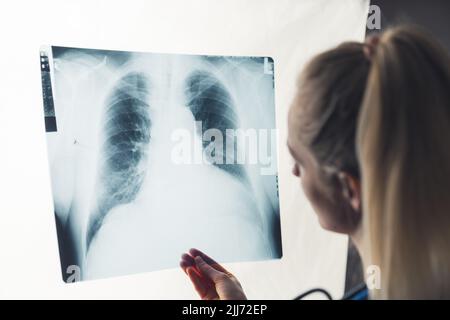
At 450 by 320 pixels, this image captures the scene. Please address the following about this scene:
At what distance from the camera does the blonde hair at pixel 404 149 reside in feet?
2.17

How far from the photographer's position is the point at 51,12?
0.96 metres

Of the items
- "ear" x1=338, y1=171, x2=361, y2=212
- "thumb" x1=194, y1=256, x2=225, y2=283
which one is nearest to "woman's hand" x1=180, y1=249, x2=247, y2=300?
"thumb" x1=194, y1=256, x2=225, y2=283

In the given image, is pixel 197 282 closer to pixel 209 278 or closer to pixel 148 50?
pixel 209 278

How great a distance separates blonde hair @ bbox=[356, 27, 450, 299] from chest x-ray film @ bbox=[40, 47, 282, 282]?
1.63ft

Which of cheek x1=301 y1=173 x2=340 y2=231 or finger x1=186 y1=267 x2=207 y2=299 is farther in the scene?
finger x1=186 y1=267 x2=207 y2=299

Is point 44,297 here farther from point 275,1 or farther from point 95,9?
point 275,1

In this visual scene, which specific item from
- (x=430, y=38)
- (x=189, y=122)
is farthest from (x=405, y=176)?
(x=189, y=122)

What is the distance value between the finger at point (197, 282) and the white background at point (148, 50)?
0.06m

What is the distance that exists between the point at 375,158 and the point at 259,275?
63 cm

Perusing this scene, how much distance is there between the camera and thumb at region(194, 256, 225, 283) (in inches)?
40.4

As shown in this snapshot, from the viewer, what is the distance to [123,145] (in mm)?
1022

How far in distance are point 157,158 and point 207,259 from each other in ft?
0.81
